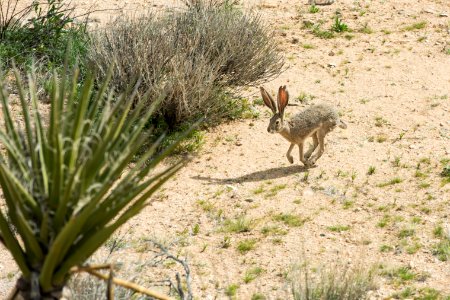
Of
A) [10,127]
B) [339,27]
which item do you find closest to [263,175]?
[339,27]

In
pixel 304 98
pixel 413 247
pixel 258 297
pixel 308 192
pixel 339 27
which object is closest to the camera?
pixel 258 297

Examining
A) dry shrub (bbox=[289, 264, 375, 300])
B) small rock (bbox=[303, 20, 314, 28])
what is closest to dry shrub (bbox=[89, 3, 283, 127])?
small rock (bbox=[303, 20, 314, 28])

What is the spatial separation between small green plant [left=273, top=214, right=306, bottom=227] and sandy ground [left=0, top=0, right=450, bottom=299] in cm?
4

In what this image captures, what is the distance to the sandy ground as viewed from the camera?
21.0 feet

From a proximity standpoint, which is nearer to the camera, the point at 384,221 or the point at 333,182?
the point at 384,221

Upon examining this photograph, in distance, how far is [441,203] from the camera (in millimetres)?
7277

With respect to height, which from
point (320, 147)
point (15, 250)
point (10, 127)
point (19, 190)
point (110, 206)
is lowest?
point (320, 147)

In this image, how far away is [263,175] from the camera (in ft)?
26.2

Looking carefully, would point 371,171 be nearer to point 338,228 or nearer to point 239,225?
point 338,228

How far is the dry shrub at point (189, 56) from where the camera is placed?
340 inches

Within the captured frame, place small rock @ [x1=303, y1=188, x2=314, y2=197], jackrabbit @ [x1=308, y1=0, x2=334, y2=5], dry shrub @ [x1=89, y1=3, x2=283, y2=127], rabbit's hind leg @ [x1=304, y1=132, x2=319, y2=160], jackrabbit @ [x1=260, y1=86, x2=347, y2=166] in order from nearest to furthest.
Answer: small rock @ [x1=303, y1=188, x2=314, y2=197] → jackrabbit @ [x1=260, y1=86, x2=347, y2=166] → rabbit's hind leg @ [x1=304, y1=132, x2=319, y2=160] → dry shrub @ [x1=89, y1=3, x2=283, y2=127] → jackrabbit @ [x1=308, y1=0, x2=334, y2=5]

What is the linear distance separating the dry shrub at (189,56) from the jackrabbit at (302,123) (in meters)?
1.06

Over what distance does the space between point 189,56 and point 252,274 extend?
3.38 meters

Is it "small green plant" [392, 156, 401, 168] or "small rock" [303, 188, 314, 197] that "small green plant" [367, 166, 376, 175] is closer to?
"small green plant" [392, 156, 401, 168]
